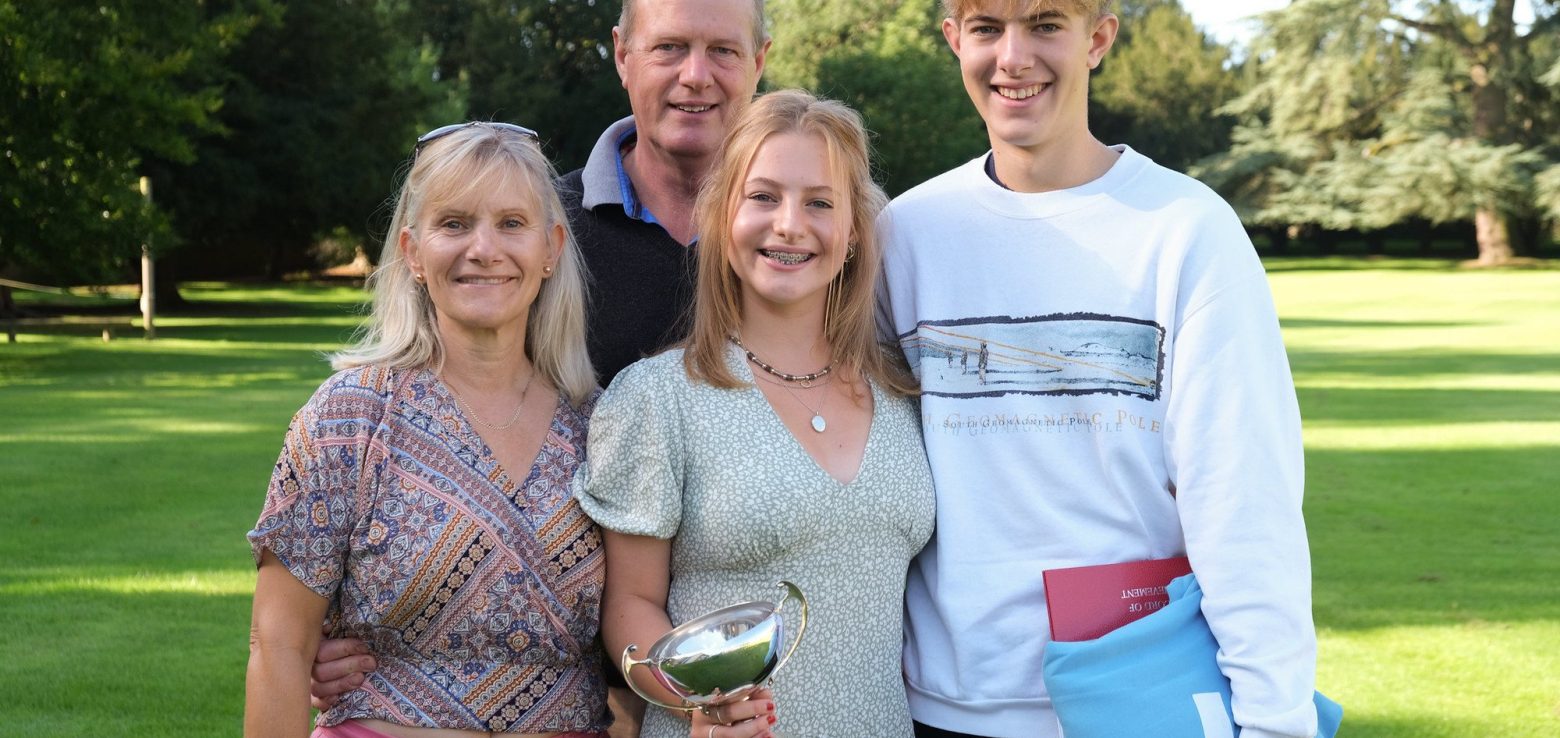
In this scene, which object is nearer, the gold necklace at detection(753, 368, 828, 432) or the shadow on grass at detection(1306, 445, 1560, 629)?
the gold necklace at detection(753, 368, 828, 432)

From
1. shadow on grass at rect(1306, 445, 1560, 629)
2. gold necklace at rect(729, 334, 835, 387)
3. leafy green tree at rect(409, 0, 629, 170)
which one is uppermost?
leafy green tree at rect(409, 0, 629, 170)

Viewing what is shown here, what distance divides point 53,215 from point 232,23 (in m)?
4.03

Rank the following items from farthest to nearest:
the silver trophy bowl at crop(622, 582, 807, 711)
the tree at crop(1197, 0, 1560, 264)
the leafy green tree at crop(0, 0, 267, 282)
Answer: the tree at crop(1197, 0, 1560, 264) → the leafy green tree at crop(0, 0, 267, 282) → the silver trophy bowl at crop(622, 582, 807, 711)

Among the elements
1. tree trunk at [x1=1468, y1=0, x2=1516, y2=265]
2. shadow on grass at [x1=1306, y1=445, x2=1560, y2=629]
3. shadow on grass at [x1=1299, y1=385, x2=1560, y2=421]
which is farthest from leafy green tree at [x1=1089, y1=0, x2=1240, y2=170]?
shadow on grass at [x1=1306, y1=445, x2=1560, y2=629]

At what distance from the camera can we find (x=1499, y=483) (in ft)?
35.6

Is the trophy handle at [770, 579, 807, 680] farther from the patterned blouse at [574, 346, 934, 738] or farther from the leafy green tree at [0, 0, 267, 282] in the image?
the leafy green tree at [0, 0, 267, 282]

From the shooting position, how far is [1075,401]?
281 centimetres

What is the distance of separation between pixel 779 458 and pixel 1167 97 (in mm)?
60981

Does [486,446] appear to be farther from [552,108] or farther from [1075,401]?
[552,108]

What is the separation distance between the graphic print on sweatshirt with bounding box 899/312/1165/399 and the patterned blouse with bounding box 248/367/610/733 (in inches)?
31.2

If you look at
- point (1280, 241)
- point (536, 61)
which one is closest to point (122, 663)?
point (536, 61)

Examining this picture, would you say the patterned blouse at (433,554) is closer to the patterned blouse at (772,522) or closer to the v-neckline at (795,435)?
the patterned blouse at (772,522)

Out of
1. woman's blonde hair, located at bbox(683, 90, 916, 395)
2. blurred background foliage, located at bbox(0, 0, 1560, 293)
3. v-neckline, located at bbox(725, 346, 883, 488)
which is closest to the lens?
v-neckline, located at bbox(725, 346, 883, 488)

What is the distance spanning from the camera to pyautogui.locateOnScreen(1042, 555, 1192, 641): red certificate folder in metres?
2.74
